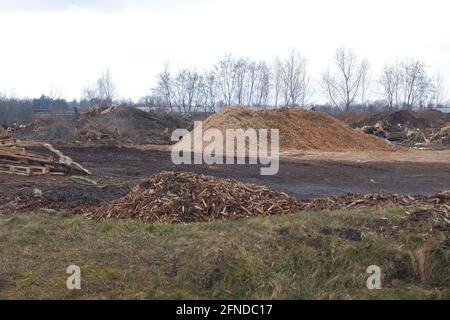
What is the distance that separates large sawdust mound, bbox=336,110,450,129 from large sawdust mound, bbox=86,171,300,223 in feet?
114

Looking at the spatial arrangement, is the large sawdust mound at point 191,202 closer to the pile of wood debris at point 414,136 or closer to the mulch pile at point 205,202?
the mulch pile at point 205,202

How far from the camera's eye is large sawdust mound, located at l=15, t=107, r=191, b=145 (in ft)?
99.4

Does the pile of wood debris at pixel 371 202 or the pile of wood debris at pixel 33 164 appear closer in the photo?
the pile of wood debris at pixel 371 202

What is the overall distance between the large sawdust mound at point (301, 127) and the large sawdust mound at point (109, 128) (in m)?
4.59

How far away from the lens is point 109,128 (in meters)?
32.4

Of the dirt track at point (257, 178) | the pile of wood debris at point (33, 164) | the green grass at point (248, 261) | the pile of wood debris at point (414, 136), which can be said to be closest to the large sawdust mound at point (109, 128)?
the dirt track at point (257, 178)

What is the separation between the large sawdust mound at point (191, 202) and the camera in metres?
8.34

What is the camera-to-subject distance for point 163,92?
65375 millimetres

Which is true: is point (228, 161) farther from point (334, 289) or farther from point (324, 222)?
point (334, 289)

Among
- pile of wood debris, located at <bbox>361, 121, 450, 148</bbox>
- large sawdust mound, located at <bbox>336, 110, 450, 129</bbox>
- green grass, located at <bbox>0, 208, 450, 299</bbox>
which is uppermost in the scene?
large sawdust mound, located at <bbox>336, 110, 450, 129</bbox>

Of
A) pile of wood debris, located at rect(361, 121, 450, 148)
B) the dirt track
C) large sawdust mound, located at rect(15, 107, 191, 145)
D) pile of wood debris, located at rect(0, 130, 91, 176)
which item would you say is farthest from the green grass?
pile of wood debris, located at rect(361, 121, 450, 148)

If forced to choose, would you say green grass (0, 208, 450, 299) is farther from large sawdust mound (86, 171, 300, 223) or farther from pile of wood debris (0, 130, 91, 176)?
pile of wood debris (0, 130, 91, 176)

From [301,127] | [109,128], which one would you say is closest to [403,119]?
[301,127]

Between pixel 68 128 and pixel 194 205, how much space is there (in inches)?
1018
